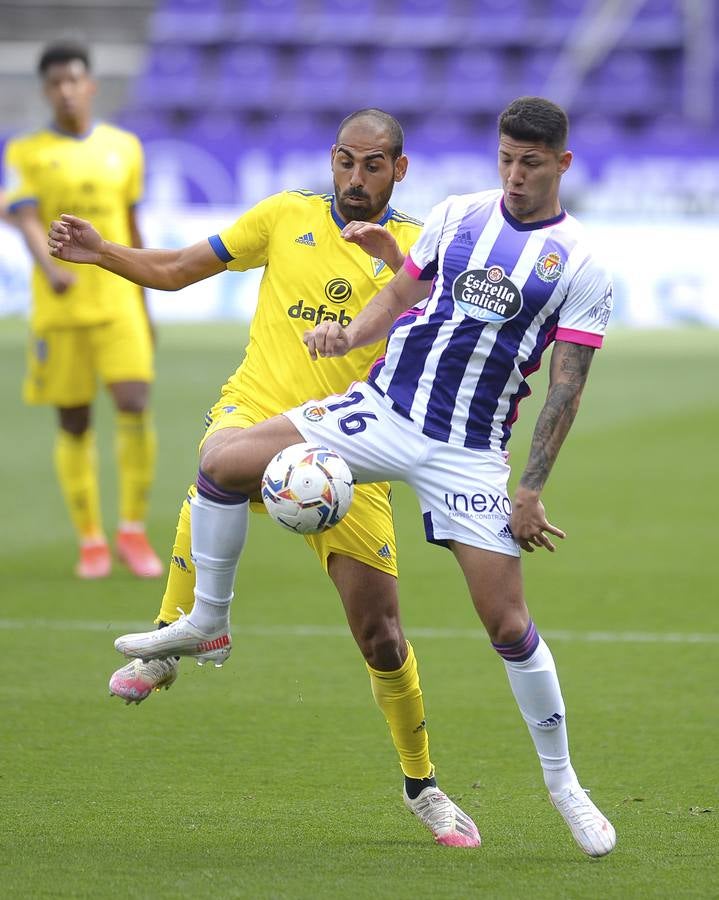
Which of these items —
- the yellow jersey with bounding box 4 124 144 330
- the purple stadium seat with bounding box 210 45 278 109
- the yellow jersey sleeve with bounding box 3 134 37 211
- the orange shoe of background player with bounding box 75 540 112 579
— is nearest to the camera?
the orange shoe of background player with bounding box 75 540 112 579

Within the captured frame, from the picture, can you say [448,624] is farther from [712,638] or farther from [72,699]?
[72,699]

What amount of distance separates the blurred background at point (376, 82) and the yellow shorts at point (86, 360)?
1276 centimetres

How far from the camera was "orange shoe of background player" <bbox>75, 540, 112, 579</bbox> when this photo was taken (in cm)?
841

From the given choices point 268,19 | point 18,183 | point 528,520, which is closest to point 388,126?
point 528,520

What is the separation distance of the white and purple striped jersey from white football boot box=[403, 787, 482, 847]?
43.1 inches

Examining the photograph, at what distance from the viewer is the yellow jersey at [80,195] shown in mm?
8516

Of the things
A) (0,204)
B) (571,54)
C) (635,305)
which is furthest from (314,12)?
(0,204)

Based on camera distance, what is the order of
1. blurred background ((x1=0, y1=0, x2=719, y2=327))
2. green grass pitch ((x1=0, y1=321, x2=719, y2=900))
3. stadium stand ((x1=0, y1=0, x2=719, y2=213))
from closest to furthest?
green grass pitch ((x1=0, y1=321, x2=719, y2=900))
blurred background ((x1=0, y1=0, x2=719, y2=327))
stadium stand ((x1=0, y1=0, x2=719, y2=213))

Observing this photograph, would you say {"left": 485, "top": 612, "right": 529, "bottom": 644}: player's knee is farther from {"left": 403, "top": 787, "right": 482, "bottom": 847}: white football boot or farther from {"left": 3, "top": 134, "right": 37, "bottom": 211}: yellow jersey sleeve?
{"left": 3, "top": 134, "right": 37, "bottom": 211}: yellow jersey sleeve

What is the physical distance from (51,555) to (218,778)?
4149 mm

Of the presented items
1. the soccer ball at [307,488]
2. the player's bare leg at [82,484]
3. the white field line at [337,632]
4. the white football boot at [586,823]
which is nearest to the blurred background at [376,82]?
the player's bare leg at [82,484]

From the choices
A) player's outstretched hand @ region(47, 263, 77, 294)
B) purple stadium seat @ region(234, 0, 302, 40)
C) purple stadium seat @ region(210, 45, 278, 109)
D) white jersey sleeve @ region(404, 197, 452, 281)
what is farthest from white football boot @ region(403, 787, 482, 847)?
purple stadium seat @ region(234, 0, 302, 40)

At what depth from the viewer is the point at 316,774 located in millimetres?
5160

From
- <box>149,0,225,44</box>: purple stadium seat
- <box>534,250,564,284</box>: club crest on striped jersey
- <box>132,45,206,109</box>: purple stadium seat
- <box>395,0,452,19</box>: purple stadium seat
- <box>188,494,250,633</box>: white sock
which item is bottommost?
<box>132,45,206,109</box>: purple stadium seat
